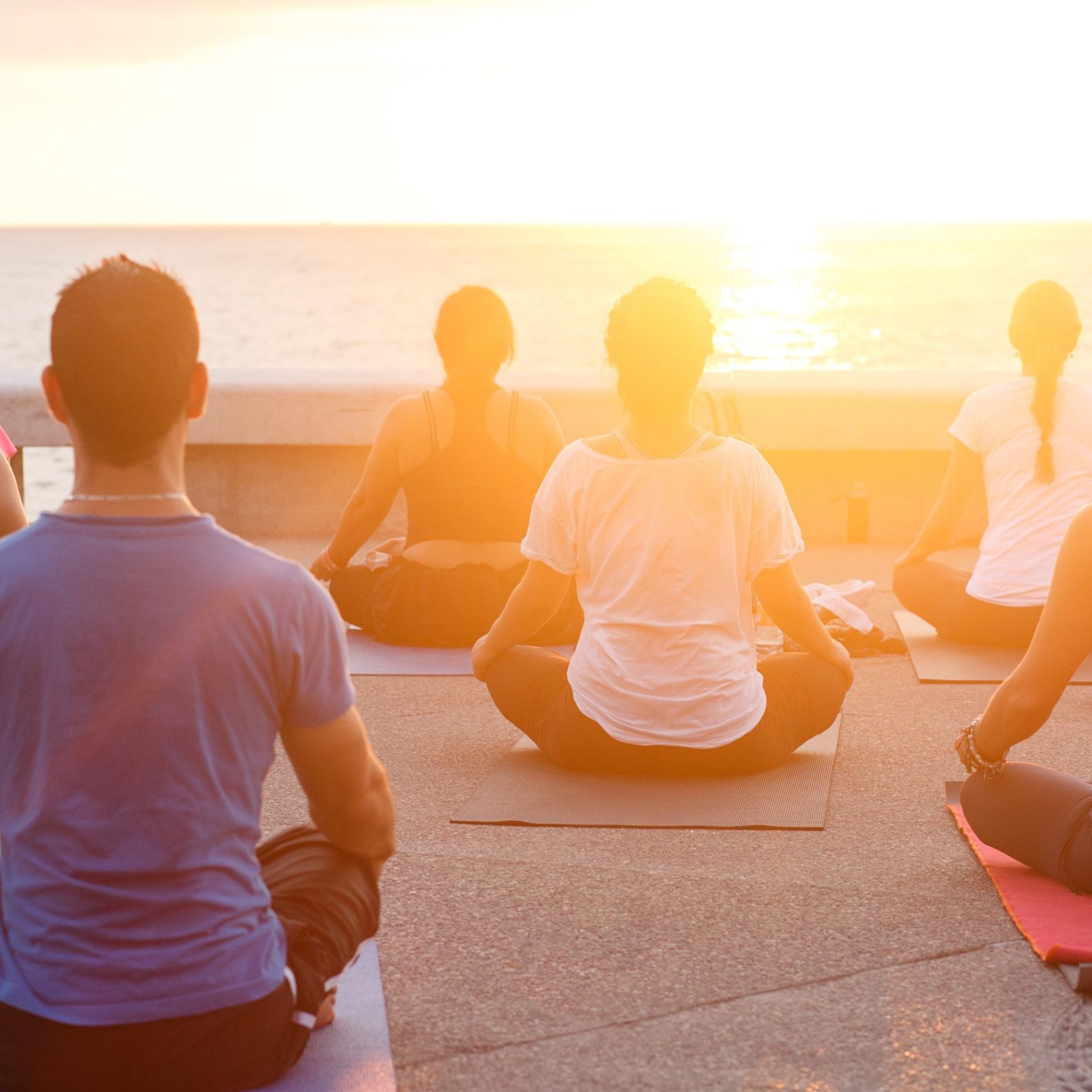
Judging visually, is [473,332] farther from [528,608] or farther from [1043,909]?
[1043,909]

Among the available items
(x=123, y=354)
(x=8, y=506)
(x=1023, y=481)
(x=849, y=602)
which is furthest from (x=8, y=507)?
(x=1023, y=481)

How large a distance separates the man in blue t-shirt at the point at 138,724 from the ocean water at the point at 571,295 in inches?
45.8

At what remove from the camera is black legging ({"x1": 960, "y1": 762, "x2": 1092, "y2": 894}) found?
3.39 meters

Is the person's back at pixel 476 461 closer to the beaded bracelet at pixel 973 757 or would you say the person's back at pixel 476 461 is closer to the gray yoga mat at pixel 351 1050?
the beaded bracelet at pixel 973 757

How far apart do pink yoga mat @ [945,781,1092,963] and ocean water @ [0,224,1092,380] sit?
2.17m

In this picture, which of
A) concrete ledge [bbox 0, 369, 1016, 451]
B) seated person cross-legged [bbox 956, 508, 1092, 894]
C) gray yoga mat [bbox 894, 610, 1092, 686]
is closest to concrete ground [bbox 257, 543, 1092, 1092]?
seated person cross-legged [bbox 956, 508, 1092, 894]

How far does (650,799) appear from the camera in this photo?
167 inches

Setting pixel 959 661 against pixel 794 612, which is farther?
pixel 959 661

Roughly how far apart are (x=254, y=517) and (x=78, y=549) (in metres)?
7.62

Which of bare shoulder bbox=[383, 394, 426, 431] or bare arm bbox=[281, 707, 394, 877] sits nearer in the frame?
bare arm bbox=[281, 707, 394, 877]

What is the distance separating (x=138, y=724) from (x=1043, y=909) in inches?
81.5

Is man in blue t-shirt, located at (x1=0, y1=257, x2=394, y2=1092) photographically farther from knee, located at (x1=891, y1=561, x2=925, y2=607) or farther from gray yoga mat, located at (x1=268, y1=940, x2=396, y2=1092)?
knee, located at (x1=891, y1=561, x2=925, y2=607)

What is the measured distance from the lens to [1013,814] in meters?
3.53

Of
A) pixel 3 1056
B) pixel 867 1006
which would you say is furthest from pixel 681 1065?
pixel 3 1056
